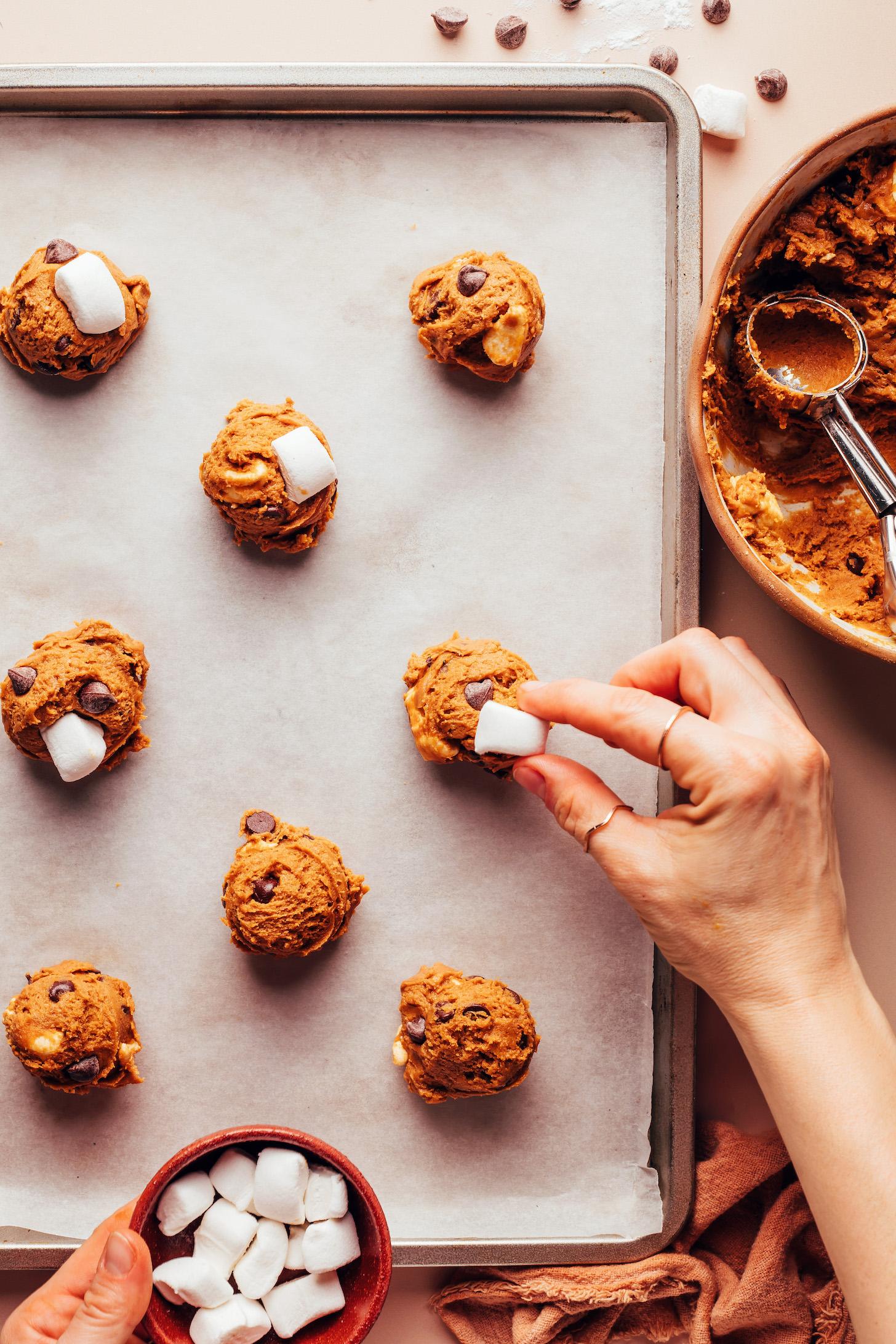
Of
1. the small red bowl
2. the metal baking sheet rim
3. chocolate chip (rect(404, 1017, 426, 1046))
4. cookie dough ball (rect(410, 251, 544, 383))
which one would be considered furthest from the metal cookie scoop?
the small red bowl

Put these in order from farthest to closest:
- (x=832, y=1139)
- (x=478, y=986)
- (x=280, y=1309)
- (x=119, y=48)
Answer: (x=119, y=48), (x=478, y=986), (x=280, y=1309), (x=832, y=1139)

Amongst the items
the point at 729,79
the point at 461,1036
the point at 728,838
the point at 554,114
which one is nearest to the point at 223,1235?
the point at 461,1036

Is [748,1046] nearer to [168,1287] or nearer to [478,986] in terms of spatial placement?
[478,986]

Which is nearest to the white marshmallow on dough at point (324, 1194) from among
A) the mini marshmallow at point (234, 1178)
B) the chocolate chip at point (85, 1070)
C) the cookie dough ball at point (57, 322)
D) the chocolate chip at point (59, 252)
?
the mini marshmallow at point (234, 1178)

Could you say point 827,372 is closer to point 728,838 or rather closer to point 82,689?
point 728,838

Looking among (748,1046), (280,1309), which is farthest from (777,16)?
(280,1309)

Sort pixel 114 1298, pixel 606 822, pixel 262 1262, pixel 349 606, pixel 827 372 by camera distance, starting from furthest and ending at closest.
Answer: pixel 349 606 → pixel 827 372 → pixel 262 1262 → pixel 606 822 → pixel 114 1298
